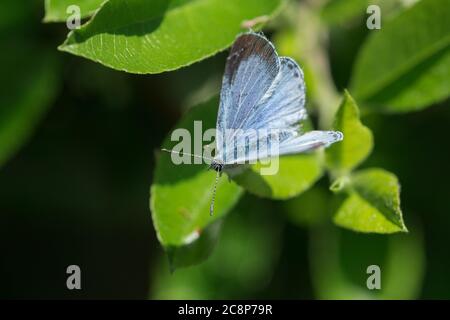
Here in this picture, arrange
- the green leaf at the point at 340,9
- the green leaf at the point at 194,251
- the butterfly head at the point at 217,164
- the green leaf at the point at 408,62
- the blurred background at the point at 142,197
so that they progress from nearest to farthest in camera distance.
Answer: the butterfly head at the point at 217,164, the green leaf at the point at 194,251, the green leaf at the point at 408,62, the green leaf at the point at 340,9, the blurred background at the point at 142,197

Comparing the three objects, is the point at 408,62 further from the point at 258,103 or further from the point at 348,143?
the point at 258,103

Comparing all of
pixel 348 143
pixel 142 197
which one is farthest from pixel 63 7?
pixel 142 197

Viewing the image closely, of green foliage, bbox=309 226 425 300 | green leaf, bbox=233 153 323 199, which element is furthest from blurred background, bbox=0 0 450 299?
green leaf, bbox=233 153 323 199

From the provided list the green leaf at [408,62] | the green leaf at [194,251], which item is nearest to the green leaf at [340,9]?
the green leaf at [408,62]

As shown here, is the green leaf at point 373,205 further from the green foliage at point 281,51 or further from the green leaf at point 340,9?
the green leaf at point 340,9

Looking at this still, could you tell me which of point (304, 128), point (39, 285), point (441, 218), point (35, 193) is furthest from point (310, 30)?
point (39, 285)

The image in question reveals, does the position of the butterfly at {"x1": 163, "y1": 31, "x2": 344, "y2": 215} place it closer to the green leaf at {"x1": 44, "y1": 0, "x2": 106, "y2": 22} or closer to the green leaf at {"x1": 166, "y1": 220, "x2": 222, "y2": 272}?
the green leaf at {"x1": 166, "y1": 220, "x2": 222, "y2": 272}
